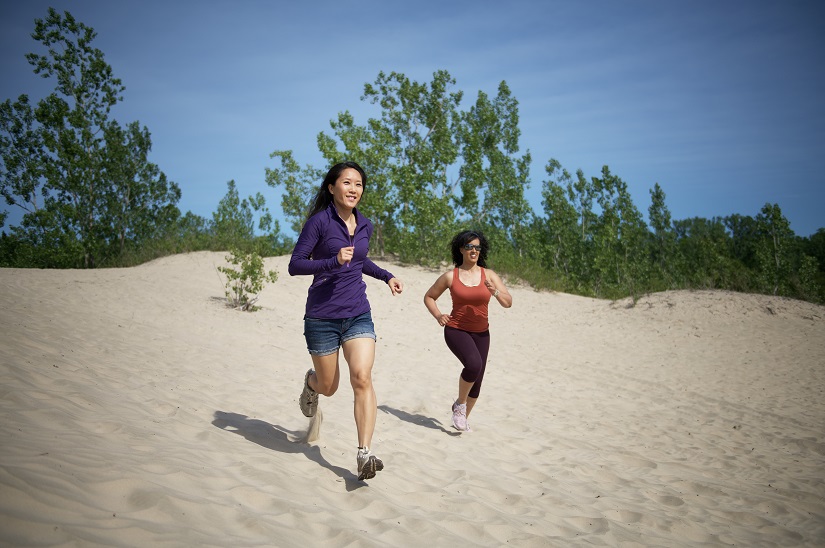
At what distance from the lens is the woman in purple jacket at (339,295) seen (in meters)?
3.68

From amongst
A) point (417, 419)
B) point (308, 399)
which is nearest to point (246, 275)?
point (417, 419)

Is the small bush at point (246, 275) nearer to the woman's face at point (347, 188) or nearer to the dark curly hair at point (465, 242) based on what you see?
the dark curly hair at point (465, 242)

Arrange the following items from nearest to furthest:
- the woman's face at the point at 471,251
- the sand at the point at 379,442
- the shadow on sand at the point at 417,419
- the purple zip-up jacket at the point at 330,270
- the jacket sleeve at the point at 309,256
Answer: the sand at the point at 379,442, the jacket sleeve at the point at 309,256, the purple zip-up jacket at the point at 330,270, the woman's face at the point at 471,251, the shadow on sand at the point at 417,419

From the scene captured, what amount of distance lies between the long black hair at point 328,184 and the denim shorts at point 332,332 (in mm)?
891

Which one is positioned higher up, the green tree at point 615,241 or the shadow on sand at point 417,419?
the green tree at point 615,241

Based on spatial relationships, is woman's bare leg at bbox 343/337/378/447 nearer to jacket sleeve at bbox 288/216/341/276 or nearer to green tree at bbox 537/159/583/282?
jacket sleeve at bbox 288/216/341/276

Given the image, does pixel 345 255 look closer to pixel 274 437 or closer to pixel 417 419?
pixel 274 437

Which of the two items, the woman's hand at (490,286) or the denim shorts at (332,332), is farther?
the woman's hand at (490,286)

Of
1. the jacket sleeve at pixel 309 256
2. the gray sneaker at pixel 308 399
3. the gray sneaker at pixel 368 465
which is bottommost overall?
the gray sneaker at pixel 368 465

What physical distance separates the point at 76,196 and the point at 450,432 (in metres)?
21.8

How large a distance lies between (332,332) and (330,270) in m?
0.49

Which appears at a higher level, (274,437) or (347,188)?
(347,188)

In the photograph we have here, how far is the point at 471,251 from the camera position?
233 inches

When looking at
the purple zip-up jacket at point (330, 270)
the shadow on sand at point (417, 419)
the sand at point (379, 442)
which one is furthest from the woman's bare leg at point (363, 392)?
the shadow on sand at point (417, 419)
